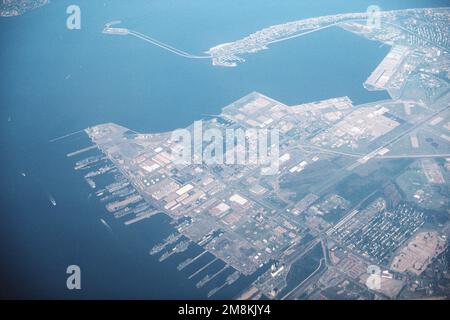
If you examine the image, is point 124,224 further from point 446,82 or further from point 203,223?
point 446,82

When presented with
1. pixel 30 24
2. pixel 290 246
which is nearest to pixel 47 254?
pixel 290 246

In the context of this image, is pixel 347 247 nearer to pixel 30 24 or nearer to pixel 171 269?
pixel 171 269

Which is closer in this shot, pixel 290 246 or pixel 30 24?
pixel 290 246
